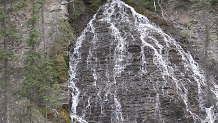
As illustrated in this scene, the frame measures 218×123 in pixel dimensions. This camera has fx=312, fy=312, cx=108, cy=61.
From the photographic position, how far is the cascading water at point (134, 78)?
50.6 feet

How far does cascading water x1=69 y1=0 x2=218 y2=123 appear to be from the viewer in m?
15.4

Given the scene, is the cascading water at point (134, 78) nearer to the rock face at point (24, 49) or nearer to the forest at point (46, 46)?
the forest at point (46, 46)

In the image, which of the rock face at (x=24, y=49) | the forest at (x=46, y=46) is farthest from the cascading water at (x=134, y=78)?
the rock face at (x=24, y=49)

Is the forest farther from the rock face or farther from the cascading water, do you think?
the cascading water

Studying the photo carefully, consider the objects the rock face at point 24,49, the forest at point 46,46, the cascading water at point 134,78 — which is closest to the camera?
the forest at point 46,46

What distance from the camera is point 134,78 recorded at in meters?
16.9

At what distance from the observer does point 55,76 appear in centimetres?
1644

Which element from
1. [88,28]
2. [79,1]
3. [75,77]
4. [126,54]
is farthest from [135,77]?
[79,1]

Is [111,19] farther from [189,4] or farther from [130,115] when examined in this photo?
[130,115]

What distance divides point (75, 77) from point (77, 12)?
6652 millimetres

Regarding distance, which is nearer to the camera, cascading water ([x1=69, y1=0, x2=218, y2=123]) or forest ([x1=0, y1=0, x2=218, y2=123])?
forest ([x1=0, y1=0, x2=218, y2=123])

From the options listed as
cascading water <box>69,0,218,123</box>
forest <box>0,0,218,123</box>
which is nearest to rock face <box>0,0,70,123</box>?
forest <box>0,0,218,123</box>

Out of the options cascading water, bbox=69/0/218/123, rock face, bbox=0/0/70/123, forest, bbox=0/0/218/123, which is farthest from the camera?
cascading water, bbox=69/0/218/123

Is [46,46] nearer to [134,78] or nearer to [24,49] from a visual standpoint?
[24,49]
